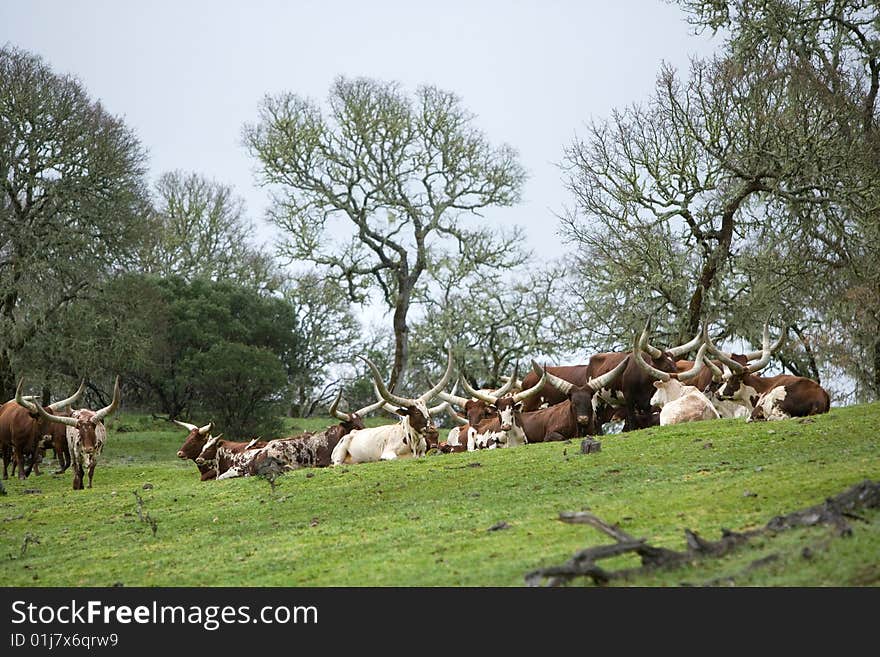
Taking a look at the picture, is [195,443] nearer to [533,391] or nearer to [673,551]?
[533,391]

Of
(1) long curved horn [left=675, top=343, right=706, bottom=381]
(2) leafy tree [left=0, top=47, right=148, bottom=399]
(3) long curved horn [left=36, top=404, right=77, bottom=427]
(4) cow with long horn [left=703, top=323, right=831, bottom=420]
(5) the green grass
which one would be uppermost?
(2) leafy tree [left=0, top=47, right=148, bottom=399]

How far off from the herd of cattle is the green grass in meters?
1.33

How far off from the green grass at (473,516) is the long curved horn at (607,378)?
255 centimetres

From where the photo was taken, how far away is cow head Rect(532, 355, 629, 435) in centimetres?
1995

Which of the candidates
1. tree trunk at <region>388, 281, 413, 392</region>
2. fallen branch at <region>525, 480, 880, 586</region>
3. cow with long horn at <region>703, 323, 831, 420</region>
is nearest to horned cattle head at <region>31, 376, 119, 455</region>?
cow with long horn at <region>703, 323, 831, 420</region>

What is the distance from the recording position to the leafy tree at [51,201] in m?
34.9

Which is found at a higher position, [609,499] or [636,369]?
[636,369]

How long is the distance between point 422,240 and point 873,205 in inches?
974

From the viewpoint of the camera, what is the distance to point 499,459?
17078 mm

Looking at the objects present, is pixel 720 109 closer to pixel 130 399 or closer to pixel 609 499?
pixel 609 499

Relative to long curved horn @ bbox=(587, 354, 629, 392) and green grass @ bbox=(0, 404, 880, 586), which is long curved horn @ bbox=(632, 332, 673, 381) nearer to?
long curved horn @ bbox=(587, 354, 629, 392)

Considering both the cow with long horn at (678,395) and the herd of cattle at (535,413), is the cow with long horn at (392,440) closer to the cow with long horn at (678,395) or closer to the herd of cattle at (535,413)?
the herd of cattle at (535,413)

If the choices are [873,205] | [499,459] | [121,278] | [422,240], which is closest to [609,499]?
[499,459]

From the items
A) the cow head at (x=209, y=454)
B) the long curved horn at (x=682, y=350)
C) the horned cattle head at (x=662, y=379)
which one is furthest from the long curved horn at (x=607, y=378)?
the cow head at (x=209, y=454)
